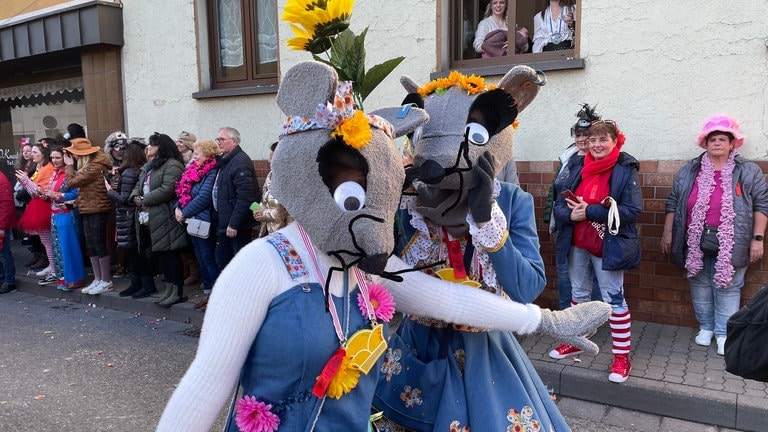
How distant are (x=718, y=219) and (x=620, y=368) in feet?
4.73

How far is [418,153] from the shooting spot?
1945mm

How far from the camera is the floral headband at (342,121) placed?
1.47 m

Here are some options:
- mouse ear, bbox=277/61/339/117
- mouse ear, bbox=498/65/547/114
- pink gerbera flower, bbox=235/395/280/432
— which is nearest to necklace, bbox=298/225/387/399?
pink gerbera flower, bbox=235/395/280/432

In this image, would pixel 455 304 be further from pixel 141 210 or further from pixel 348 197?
pixel 141 210

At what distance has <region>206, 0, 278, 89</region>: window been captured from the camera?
304 inches

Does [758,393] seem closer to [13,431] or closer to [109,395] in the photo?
[109,395]

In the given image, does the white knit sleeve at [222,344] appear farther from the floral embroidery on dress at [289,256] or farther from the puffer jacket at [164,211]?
the puffer jacket at [164,211]

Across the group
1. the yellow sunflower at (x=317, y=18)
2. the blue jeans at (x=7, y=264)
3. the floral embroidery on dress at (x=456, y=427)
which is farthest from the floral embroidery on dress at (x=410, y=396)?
the blue jeans at (x=7, y=264)

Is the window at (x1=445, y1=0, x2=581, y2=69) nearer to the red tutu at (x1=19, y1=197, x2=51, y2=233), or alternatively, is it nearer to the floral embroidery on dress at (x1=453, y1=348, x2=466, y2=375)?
the floral embroidery on dress at (x1=453, y1=348, x2=466, y2=375)

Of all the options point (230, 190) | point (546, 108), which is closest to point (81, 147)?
point (230, 190)

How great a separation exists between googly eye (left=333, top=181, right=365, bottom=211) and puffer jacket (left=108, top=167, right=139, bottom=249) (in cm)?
631

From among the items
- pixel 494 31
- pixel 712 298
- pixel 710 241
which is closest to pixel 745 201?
pixel 710 241

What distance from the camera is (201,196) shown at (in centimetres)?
634

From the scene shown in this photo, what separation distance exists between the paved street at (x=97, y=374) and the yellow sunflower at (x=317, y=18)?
3.08 m
